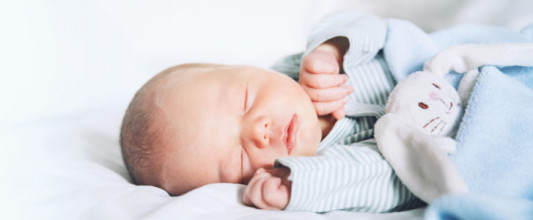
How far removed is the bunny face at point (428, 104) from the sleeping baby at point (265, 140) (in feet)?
0.29

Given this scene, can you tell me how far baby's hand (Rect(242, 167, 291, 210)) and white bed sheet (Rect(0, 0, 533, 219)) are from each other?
0.02 meters

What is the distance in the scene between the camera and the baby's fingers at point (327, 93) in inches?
41.4

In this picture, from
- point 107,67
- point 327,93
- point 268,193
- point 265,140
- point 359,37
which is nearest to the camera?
point 268,193

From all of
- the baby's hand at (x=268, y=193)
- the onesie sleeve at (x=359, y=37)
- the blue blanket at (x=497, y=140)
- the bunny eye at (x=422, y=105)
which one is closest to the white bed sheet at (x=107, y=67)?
the baby's hand at (x=268, y=193)

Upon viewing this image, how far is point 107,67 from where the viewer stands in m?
1.55

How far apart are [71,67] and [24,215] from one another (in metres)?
0.69

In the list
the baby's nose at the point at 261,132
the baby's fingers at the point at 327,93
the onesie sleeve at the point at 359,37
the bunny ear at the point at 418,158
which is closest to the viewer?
the bunny ear at the point at 418,158

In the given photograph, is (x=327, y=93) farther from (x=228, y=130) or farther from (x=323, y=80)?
(x=228, y=130)

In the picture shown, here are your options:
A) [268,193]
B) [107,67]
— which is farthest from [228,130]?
[107,67]

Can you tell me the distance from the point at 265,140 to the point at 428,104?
13.8 inches

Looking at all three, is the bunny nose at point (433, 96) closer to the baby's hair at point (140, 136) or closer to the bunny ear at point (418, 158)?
the bunny ear at point (418, 158)

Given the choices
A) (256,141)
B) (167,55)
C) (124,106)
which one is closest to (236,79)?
(256,141)

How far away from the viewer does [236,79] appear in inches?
40.1

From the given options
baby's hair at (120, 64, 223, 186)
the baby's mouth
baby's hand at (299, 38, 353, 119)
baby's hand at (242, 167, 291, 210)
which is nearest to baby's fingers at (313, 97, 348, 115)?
baby's hand at (299, 38, 353, 119)
